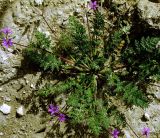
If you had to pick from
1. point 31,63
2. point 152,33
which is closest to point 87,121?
point 31,63

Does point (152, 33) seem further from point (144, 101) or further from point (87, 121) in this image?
point (87, 121)

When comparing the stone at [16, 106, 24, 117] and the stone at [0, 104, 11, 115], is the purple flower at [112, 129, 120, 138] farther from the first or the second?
the stone at [0, 104, 11, 115]

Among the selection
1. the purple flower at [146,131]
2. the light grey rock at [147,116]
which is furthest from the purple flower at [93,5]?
the purple flower at [146,131]

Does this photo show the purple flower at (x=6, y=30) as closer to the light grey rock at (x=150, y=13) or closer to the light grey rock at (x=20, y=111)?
the light grey rock at (x=20, y=111)

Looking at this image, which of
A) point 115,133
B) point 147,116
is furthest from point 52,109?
point 147,116

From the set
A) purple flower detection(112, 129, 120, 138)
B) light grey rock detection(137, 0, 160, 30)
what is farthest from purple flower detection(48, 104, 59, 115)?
light grey rock detection(137, 0, 160, 30)

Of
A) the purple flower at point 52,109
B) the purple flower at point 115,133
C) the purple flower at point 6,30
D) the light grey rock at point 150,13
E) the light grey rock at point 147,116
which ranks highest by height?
the light grey rock at point 150,13

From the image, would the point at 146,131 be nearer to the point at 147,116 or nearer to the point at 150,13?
the point at 147,116
